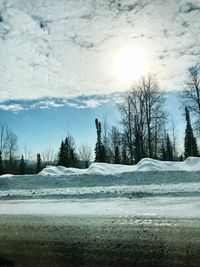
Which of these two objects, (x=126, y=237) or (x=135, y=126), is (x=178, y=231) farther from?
(x=135, y=126)

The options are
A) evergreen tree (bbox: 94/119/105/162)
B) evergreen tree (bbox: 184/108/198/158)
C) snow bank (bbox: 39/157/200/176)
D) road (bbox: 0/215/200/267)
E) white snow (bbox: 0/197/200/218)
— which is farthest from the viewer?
evergreen tree (bbox: 184/108/198/158)

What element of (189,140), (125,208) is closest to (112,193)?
(125,208)

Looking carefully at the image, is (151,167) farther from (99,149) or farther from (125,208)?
(99,149)

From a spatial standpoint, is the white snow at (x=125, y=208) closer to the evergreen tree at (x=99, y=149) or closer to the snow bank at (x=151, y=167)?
the snow bank at (x=151, y=167)

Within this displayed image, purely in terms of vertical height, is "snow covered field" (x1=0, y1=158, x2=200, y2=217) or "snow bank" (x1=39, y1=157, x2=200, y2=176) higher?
"snow bank" (x1=39, y1=157, x2=200, y2=176)

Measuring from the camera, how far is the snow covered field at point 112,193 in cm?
1269

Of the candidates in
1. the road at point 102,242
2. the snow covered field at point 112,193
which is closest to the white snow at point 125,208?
the snow covered field at point 112,193

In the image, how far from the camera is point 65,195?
18.0m

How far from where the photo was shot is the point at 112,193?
1730 cm

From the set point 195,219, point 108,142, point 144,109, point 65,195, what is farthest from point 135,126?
point 195,219

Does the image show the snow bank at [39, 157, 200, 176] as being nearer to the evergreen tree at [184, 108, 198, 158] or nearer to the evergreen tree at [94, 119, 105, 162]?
the evergreen tree at [94, 119, 105, 162]

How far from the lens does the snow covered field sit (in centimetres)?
1269

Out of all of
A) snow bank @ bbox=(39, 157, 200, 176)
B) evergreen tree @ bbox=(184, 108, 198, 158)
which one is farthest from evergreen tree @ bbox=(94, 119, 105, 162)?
snow bank @ bbox=(39, 157, 200, 176)

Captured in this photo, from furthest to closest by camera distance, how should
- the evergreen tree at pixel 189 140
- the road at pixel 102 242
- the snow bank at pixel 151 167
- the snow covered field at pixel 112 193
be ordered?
the evergreen tree at pixel 189 140
the snow bank at pixel 151 167
the snow covered field at pixel 112 193
the road at pixel 102 242
